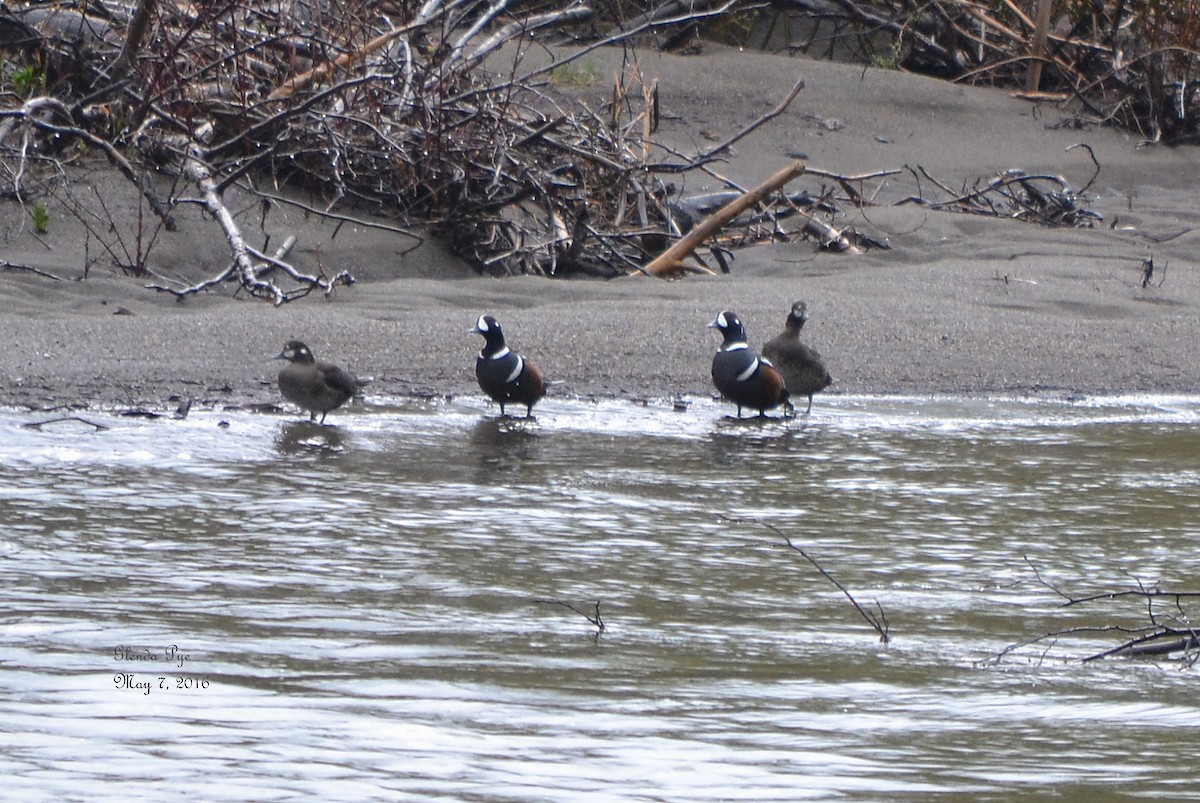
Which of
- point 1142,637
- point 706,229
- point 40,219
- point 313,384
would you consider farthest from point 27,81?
point 1142,637

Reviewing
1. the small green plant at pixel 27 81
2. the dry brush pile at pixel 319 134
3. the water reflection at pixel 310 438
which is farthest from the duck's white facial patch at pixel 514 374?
the small green plant at pixel 27 81

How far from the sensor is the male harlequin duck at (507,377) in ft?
24.2

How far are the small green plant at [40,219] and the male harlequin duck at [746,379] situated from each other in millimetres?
4559

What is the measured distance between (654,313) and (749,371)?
1819 mm

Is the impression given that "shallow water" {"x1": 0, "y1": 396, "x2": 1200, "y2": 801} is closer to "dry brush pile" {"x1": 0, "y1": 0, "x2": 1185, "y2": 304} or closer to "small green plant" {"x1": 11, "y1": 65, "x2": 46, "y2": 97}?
"dry brush pile" {"x1": 0, "y1": 0, "x2": 1185, "y2": 304}

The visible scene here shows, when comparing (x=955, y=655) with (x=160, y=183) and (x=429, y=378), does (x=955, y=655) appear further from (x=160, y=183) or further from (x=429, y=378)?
(x=160, y=183)

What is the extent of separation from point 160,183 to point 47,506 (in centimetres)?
593

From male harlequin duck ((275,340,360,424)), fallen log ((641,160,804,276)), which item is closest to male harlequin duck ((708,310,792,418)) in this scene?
male harlequin duck ((275,340,360,424))

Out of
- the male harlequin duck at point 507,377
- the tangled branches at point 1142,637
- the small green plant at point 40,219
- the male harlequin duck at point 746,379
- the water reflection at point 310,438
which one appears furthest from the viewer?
the small green plant at point 40,219

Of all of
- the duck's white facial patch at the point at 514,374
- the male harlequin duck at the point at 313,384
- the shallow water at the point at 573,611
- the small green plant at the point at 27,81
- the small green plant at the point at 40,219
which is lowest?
the shallow water at the point at 573,611

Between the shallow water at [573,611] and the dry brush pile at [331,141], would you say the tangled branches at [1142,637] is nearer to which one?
the shallow water at [573,611]

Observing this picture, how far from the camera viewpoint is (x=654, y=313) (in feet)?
30.9

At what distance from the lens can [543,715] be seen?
362cm

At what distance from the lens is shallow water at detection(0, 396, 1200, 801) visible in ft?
11.0
